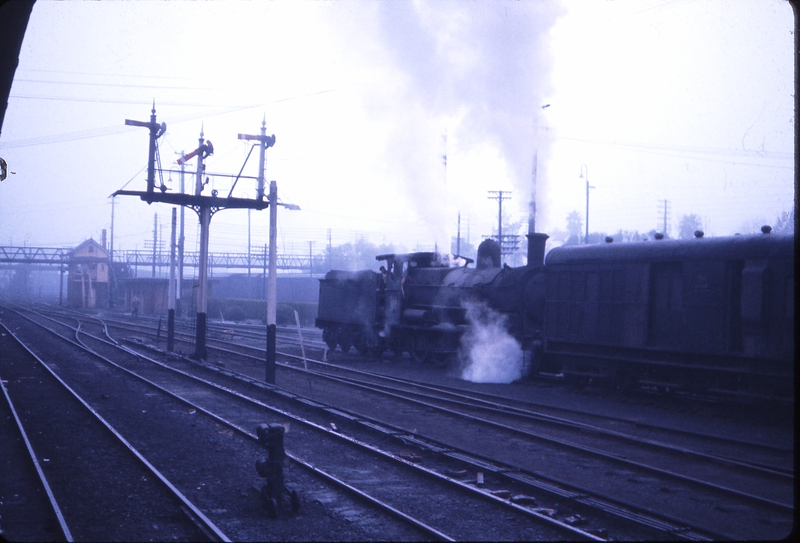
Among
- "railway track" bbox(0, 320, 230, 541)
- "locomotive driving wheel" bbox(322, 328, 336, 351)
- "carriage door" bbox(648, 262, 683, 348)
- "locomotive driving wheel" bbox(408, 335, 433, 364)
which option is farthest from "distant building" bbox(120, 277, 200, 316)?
"carriage door" bbox(648, 262, 683, 348)

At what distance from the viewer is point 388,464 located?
867 centimetres

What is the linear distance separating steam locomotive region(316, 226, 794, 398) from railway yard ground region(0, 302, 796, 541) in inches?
28.4

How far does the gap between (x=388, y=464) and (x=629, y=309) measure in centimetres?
736

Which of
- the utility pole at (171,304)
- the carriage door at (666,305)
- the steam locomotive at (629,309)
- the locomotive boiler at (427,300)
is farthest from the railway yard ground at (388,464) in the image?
→ the utility pole at (171,304)

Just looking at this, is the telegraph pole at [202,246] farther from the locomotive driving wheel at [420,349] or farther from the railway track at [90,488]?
the railway track at [90,488]

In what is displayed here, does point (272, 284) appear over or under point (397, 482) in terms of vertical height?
over

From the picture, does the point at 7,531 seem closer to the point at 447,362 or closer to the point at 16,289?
the point at 447,362

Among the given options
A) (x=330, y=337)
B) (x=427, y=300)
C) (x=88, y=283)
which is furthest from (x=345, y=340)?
(x=88, y=283)

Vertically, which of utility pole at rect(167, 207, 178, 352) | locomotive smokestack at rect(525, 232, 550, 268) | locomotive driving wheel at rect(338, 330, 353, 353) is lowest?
locomotive driving wheel at rect(338, 330, 353, 353)

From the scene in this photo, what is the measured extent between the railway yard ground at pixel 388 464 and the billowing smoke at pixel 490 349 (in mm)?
1108

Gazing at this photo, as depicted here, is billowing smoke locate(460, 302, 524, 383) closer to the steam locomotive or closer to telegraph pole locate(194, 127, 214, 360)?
the steam locomotive

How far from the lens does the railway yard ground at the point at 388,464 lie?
6.34m

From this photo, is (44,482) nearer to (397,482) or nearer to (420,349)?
(397,482)

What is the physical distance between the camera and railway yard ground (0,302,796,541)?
6338 millimetres
